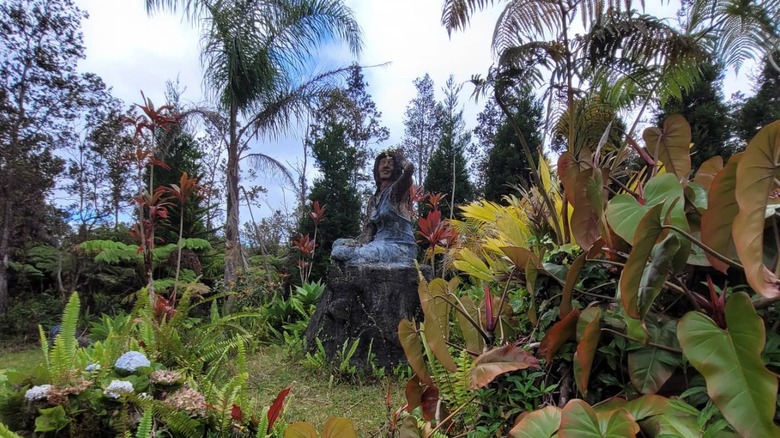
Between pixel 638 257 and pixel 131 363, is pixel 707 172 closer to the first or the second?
pixel 638 257

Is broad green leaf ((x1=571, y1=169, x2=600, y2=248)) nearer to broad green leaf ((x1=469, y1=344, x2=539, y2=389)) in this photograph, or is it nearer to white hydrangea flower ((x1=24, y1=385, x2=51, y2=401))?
broad green leaf ((x1=469, y1=344, x2=539, y2=389))

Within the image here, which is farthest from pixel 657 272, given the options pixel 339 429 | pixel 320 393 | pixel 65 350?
pixel 320 393

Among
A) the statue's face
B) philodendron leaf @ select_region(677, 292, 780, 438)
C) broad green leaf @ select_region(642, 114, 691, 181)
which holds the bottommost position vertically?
philodendron leaf @ select_region(677, 292, 780, 438)

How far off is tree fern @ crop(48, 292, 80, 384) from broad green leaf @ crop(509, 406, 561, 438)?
5.73 ft

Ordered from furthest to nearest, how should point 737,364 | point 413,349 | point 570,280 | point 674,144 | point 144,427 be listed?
point 144,427 → point 413,349 → point 674,144 → point 570,280 → point 737,364

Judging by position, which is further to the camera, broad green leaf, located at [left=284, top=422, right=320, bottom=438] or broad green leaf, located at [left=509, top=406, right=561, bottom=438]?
broad green leaf, located at [left=284, top=422, right=320, bottom=438]

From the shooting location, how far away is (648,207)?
27.7 inches

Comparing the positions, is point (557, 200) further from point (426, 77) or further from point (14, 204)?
point (426, 77)

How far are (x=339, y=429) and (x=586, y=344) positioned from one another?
56 cm

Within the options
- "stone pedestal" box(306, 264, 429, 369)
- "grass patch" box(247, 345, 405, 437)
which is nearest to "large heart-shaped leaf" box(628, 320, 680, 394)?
"grass patch" box(247, 345, 405, 437)

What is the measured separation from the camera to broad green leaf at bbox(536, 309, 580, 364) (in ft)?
2.54

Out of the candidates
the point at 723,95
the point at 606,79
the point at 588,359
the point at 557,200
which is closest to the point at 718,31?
the point at 606,79

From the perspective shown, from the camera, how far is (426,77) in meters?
15.7

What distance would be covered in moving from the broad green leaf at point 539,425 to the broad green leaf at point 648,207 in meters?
0.32
